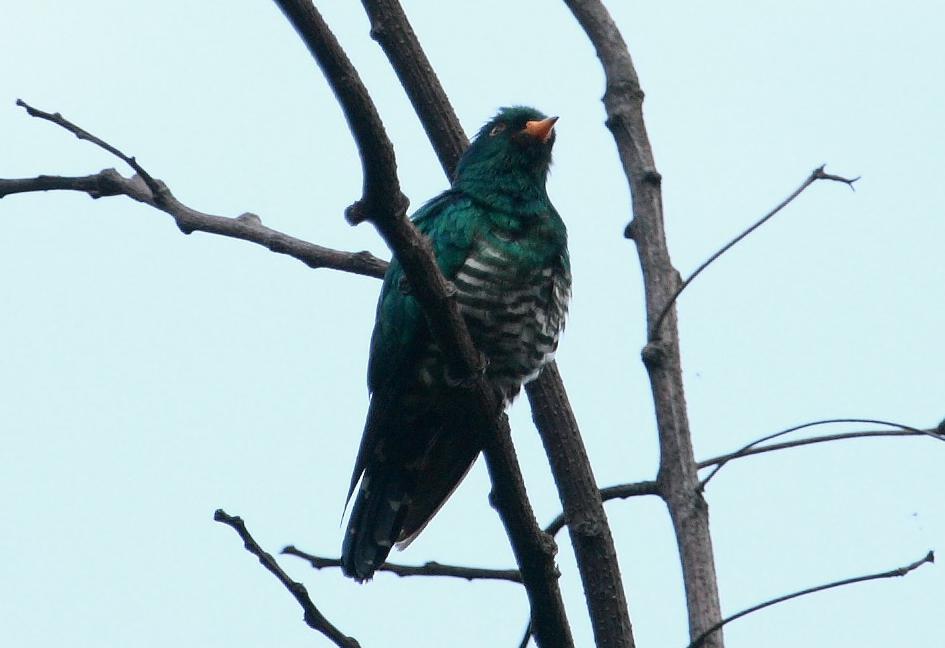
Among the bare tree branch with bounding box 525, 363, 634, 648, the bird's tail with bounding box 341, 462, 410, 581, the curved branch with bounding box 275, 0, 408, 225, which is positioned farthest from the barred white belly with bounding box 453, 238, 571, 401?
the curved branch with bounding box 275, 0, 408, 225

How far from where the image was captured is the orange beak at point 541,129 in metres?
5.50

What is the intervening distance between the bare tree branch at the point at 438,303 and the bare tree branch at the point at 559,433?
0.65ft

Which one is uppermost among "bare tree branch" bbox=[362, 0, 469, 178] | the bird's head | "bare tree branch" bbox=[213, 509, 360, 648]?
the bird's head

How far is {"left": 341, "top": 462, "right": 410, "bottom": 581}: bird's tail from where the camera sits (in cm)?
450

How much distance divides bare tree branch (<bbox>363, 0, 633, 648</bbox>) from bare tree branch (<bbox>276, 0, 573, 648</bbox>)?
199mm

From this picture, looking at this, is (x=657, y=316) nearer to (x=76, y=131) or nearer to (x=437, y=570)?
(x=437, y=570)

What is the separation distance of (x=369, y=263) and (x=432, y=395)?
56cm

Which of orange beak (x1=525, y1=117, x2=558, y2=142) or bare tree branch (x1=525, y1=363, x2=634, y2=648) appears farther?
orange beak (x1=525, y1=117, x2=558, y2=142)

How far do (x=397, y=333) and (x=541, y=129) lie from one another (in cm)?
144

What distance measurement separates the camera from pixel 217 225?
4629 millimetres

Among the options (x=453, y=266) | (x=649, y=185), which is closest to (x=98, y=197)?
(x=453, y=266)

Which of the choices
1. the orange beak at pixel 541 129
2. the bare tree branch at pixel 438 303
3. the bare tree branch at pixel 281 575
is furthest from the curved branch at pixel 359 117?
the orange beak at pixel 541 129

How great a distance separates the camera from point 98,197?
466 centimetres

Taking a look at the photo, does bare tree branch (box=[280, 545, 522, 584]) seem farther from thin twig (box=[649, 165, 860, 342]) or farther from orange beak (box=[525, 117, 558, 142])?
orange beak (box=[525, 117, 558, 142])
